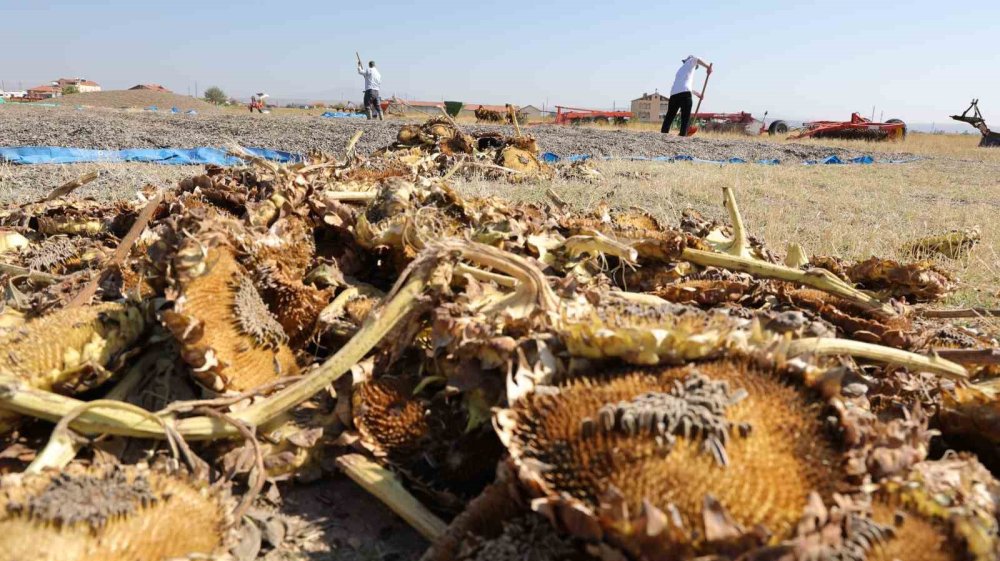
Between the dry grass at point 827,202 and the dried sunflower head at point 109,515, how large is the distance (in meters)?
3.84

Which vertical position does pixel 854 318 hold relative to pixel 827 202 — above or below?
above

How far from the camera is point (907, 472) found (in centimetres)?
136

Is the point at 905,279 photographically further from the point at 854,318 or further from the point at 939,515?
the point at 939,515

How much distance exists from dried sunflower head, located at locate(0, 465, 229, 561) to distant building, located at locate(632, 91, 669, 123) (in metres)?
43.5

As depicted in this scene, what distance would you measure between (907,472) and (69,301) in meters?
2.46

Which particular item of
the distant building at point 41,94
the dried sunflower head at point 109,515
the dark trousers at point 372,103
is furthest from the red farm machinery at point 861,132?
the distant building at point 41,94

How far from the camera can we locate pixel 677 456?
4.06 feet

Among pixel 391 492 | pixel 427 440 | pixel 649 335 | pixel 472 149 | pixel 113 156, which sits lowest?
pixel 391 492

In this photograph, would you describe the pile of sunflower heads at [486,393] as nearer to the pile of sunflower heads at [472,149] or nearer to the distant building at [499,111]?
the pile of sunflower heads at [472,149]

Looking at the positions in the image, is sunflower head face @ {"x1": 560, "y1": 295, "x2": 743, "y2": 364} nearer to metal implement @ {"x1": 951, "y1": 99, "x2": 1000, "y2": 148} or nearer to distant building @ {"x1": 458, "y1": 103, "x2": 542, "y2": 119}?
distant building @ {"x1": 458, "y1": 103, "x2": 542, "y2": 119}

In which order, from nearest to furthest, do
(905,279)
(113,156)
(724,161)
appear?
(905,279)
(113,156)
(724,161)

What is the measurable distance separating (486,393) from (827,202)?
805 cm

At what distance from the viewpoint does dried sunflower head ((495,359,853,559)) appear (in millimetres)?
1137

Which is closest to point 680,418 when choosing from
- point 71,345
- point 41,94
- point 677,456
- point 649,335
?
point 677,456
